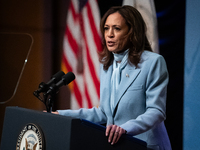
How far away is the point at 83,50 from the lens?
11.6 feet

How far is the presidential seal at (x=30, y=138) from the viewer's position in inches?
43.3

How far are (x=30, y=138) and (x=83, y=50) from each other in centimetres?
245

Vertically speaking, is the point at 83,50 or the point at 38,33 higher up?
the point at 38,33

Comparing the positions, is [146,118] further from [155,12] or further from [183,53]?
[155,12]

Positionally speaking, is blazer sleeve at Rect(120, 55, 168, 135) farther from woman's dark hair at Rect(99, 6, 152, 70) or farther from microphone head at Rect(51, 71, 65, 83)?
microphone head at Rect(51, 71, 65, 83)

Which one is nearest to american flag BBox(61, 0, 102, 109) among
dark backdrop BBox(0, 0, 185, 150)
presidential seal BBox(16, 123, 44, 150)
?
dark backdrop BBox(0, 0, 185, 150)

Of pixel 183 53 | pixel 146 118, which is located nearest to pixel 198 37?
pixel 183 53

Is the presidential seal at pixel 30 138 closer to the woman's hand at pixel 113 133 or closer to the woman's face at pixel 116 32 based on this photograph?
the woman's hand at pixel 113 133

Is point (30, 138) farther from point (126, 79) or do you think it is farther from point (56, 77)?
point (126, 79)

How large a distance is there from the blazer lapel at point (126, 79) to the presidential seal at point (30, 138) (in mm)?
517

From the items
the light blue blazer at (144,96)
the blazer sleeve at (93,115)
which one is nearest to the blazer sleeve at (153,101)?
the light blue blazer at (144,96)

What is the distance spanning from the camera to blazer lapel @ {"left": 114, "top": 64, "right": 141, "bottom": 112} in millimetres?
1467

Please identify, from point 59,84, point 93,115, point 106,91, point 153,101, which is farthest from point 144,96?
point 59,84

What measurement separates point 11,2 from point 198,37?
2.75 m
